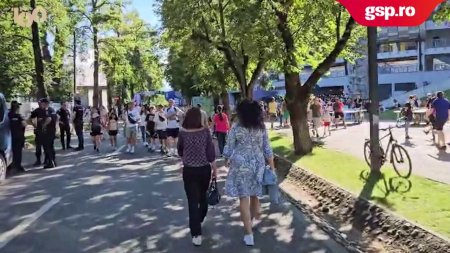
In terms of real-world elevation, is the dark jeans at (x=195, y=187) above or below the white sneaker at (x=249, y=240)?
above

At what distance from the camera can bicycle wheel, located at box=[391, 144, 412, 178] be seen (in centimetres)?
1145

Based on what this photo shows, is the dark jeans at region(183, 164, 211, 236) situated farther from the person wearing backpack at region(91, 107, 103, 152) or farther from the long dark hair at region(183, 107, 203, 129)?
the person wearing backpack at region(91, 107, 103, 152)

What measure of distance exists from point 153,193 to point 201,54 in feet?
53.5

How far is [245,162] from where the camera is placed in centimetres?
684

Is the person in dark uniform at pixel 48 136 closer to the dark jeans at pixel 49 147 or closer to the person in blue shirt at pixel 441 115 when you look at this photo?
the dark jeans at pixel 49 147

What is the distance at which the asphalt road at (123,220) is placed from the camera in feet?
22.4

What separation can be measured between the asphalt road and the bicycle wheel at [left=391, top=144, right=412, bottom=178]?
311 centimetres

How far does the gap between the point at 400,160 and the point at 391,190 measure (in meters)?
2.01

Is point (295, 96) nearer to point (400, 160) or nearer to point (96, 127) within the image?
point (400, 160)

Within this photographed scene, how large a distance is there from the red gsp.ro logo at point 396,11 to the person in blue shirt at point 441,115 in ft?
22.7

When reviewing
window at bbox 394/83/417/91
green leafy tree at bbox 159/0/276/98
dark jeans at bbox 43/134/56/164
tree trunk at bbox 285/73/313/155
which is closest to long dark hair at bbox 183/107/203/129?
Result: green leafy tree at bbox 159/0/276/98

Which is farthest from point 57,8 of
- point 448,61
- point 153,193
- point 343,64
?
point 343,64

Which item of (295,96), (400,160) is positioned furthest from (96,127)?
(400,160)

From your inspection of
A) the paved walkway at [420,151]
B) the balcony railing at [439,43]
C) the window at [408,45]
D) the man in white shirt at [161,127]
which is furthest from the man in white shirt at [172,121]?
the window at [408,45]
